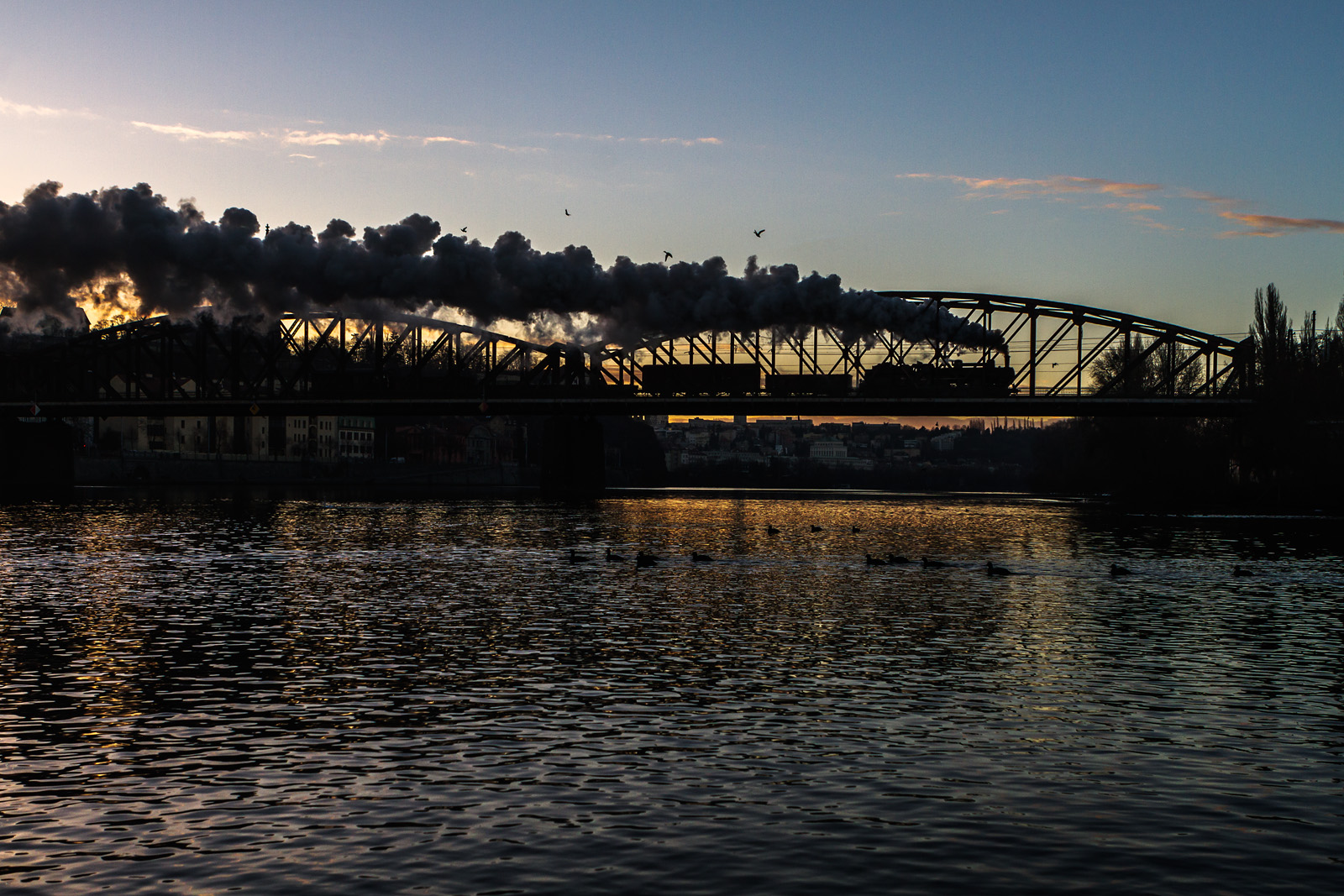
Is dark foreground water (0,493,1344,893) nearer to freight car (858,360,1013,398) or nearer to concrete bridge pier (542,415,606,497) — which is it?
freight car (858,360,1013,398)

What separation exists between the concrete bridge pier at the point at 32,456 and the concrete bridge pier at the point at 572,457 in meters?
67.9

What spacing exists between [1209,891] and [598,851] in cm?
784

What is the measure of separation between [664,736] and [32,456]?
187846 millimetres

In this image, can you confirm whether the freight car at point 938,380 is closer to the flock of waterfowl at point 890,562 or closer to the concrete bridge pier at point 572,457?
the concrete bridge pier at point 572,457

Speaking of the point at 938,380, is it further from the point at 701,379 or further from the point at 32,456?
the point at 32,456

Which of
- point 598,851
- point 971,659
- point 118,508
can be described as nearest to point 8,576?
point 971,659

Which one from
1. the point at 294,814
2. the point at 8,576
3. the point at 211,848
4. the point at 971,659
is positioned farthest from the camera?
the point at 8,576

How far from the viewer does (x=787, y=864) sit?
57.4 ft

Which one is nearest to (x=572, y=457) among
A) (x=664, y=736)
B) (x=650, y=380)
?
(x=650, y=380)

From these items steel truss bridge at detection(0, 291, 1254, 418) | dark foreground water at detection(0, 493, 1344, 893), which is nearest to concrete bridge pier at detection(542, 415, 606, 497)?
steel truss bridge at detection(0, 291, 1254, 418)

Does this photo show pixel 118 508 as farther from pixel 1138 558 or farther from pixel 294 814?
pixel 294 814

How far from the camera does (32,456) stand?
623 feet

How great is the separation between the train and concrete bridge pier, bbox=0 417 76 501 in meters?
89.5

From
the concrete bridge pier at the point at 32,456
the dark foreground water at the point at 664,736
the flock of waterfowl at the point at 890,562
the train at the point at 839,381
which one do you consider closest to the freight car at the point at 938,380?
the train at the point at 839,381
